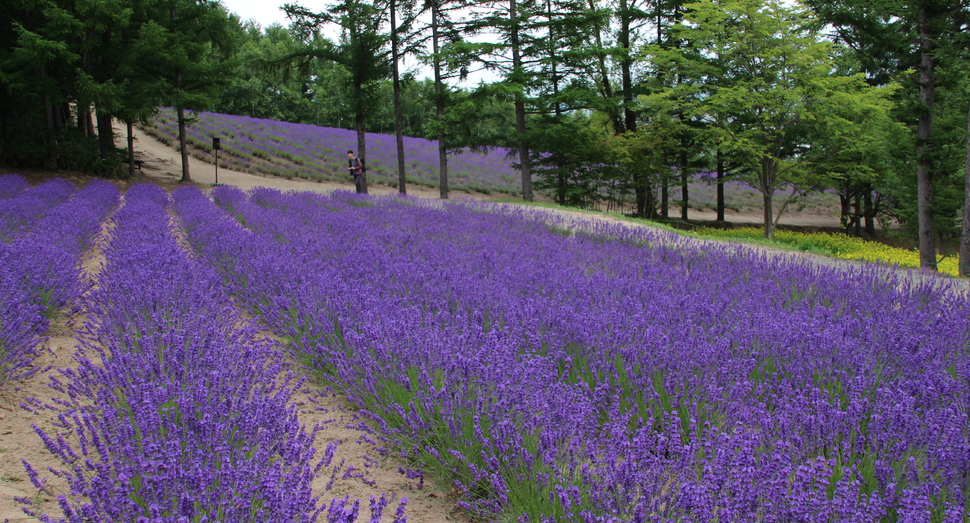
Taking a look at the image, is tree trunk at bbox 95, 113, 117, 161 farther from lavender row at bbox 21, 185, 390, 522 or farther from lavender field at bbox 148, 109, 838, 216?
lavender row at bbox 21, 185, 390, 522

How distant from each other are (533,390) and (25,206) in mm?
10160

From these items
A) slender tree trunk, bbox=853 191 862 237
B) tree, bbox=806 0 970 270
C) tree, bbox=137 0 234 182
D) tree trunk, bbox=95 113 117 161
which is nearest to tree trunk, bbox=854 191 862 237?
slender tree trunk, bbox=853 191 862 237

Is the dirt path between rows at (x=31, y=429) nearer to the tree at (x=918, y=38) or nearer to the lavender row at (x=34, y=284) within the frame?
the lavender row at (x=34, y=284)

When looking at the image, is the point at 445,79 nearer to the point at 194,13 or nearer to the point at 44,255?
the point at 194,13

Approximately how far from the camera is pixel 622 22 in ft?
68.7

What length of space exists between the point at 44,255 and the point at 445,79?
658 inches

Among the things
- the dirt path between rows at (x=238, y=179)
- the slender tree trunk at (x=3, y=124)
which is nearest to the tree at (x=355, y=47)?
the dirt path between rows at (x=238, y=179)

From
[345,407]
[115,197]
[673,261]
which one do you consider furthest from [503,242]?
[115,197]

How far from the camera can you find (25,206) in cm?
880

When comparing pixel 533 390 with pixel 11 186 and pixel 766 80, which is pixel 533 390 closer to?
pixel 11 186

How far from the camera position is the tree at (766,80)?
13555 mm

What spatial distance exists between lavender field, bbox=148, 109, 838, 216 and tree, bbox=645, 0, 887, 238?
5.41 metres

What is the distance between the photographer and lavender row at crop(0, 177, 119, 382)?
3.17 m

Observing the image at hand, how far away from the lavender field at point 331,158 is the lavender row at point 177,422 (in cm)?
2031
